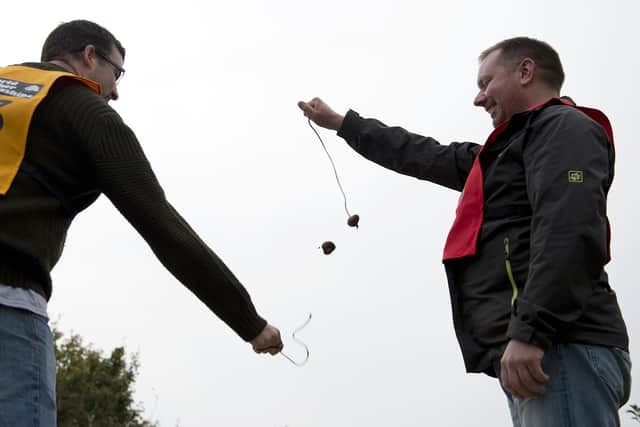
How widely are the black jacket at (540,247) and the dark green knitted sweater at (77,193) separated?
1.06 m

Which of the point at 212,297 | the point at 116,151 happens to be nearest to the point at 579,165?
the point at 212,297

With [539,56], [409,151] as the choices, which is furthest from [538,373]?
[409,151]

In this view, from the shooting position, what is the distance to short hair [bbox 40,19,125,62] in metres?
3.86

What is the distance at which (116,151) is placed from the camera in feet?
10.3

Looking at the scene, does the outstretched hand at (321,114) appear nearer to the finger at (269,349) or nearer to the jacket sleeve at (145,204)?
the finger at (269,349)

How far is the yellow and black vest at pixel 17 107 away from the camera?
117 inches

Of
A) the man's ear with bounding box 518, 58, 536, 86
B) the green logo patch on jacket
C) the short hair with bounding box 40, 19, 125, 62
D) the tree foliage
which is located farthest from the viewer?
the tree foliage

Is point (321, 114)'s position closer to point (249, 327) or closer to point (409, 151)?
point (409, 151)

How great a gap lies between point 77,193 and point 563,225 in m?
1.79

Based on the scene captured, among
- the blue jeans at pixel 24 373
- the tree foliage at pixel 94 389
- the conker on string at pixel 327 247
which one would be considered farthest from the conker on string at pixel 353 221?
the tree foliage at pixel 94 389

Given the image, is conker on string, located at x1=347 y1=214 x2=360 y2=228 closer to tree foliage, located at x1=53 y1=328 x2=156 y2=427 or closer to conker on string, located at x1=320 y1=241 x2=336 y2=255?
conker on string, located at x1=320 y1=241 x2=336 y2=255

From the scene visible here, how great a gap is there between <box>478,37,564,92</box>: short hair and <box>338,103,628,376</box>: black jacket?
0.49m

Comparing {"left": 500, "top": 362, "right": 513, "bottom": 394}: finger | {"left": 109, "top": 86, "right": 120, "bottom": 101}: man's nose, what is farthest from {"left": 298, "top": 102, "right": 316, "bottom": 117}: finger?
{"left": 500, "top": 362, "right": 513, "bottom": 394}: finger

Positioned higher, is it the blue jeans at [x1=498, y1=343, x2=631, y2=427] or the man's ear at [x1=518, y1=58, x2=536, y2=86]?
the man's ear at [x1=518, y1=58, x2=536, y2=86]
